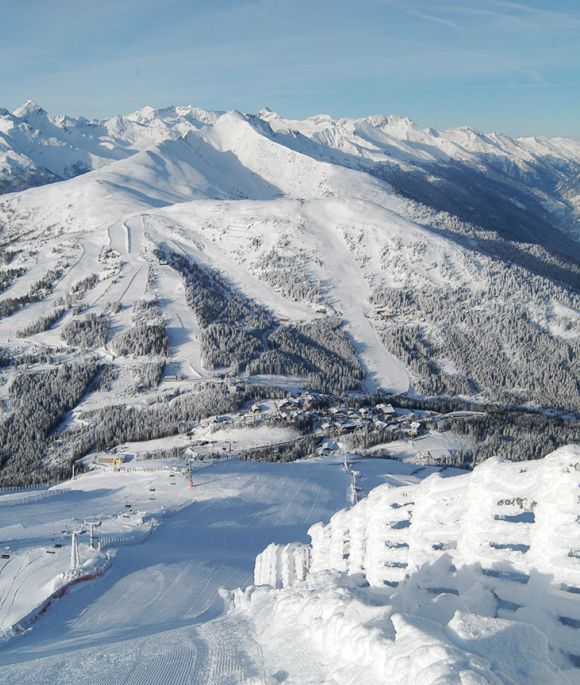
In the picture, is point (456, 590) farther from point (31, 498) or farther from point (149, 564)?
point (31, 498)

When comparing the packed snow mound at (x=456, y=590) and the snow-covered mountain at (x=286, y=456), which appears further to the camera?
the snow-covered mountain at (x=286, y=456)

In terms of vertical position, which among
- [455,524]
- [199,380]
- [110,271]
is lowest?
[199,380]

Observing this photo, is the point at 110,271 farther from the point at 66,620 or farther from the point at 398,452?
the point at 66,620

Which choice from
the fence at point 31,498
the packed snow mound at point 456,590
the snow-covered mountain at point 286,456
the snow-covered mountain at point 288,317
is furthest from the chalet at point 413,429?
the packed snow mound at point 456,590

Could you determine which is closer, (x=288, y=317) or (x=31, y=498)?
(x=31, y=498)

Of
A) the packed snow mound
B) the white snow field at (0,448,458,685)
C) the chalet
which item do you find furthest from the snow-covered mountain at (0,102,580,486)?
the packed snow mound

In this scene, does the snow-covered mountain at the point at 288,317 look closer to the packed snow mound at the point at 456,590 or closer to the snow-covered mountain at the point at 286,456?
the snow-covered mountain at the point at 286,456

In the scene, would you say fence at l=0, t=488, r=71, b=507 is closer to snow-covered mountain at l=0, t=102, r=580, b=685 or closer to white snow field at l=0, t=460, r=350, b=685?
white snow field at l=0, t=460, r=350, b=685

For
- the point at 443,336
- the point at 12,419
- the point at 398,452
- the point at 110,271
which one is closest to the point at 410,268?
the point at 443,336

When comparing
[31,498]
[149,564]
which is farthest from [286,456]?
[149,564]
